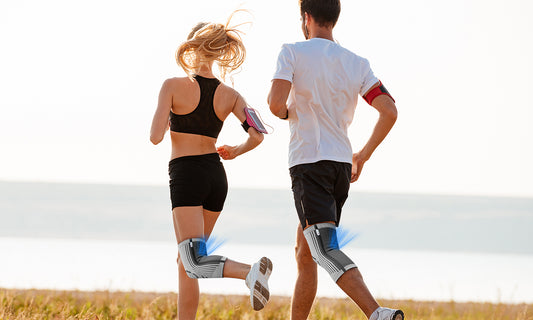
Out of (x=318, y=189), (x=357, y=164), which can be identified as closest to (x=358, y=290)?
(x=318, y=189)

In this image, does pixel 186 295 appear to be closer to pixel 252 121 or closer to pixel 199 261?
pixel 199 261

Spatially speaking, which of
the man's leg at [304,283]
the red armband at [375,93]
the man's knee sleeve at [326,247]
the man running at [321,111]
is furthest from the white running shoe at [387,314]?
the red armband at [375,93]

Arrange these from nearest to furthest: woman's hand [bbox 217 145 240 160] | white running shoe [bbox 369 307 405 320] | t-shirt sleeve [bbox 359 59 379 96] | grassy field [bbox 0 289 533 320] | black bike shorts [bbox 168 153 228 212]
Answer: white running shoe [bbox 369 307 405 320] < t-shirt sleeve [bbox 359 59 379 96] < black bike shorts [bbox 168 153 228 212] < woman's hand [bbox 217 145 240 160] < grassy field [bbox 0 289 533 320]

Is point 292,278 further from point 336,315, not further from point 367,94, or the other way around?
point 367,94

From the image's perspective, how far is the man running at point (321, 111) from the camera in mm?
4059

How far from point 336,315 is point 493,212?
27978 mm

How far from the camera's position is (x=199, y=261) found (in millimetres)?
4289

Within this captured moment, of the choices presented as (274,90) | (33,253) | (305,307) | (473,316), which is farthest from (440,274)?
(274,90)

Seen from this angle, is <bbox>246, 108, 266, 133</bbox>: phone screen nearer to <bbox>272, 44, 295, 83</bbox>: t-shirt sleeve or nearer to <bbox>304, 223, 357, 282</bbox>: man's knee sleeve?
<bbox>272, 44, 295, 83</bbox>: t-shirt sleeve

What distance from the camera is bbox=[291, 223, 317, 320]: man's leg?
443 cm

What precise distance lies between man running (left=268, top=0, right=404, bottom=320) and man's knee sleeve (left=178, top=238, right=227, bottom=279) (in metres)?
0.57

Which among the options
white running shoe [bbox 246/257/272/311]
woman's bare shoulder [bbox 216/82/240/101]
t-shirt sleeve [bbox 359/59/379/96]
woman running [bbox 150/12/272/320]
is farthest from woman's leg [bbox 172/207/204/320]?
t-shirt sleeve [bbox 359/59/379/96]

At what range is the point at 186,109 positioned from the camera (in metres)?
4.48

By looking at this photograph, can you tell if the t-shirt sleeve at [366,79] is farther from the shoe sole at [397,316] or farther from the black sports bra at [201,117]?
the shoe sole at [397,316]
